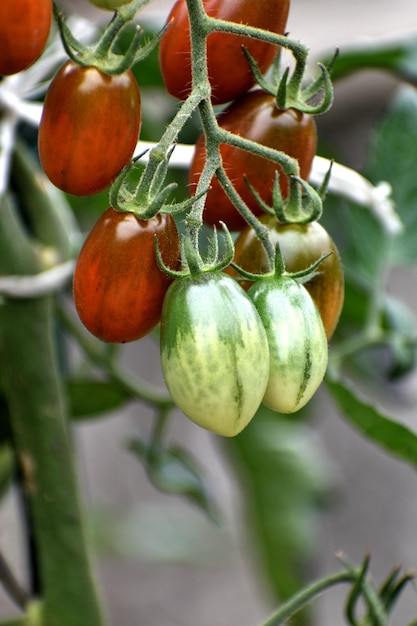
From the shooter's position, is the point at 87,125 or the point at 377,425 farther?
the point at 377,425

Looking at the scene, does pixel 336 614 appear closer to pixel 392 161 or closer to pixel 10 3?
pixel 392 161

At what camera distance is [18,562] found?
1704 millimetres

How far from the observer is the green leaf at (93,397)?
23.5 inches

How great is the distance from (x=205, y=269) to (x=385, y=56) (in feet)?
1.33

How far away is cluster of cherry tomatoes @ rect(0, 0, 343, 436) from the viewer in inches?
10.2

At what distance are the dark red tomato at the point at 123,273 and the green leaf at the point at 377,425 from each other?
173 millimetres

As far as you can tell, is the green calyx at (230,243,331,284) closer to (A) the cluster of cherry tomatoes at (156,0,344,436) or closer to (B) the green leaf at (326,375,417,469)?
(A) the cluster of cherry tomatoes at (156,0,344,436)

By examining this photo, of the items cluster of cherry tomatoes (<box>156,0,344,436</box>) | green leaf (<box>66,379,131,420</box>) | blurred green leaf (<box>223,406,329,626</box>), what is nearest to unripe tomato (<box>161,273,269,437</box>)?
cluster of cherry tomatoes (<box>156,0,344,436</box>)

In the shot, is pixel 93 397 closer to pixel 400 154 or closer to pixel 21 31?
pixel 400 154

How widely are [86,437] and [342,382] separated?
145cm

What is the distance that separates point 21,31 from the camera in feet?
0.88

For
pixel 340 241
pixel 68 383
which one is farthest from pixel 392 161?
pixel 68 383

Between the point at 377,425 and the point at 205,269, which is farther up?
the point at 205,269

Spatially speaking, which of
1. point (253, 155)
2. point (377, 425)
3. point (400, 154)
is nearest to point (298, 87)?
point (253, 155)
